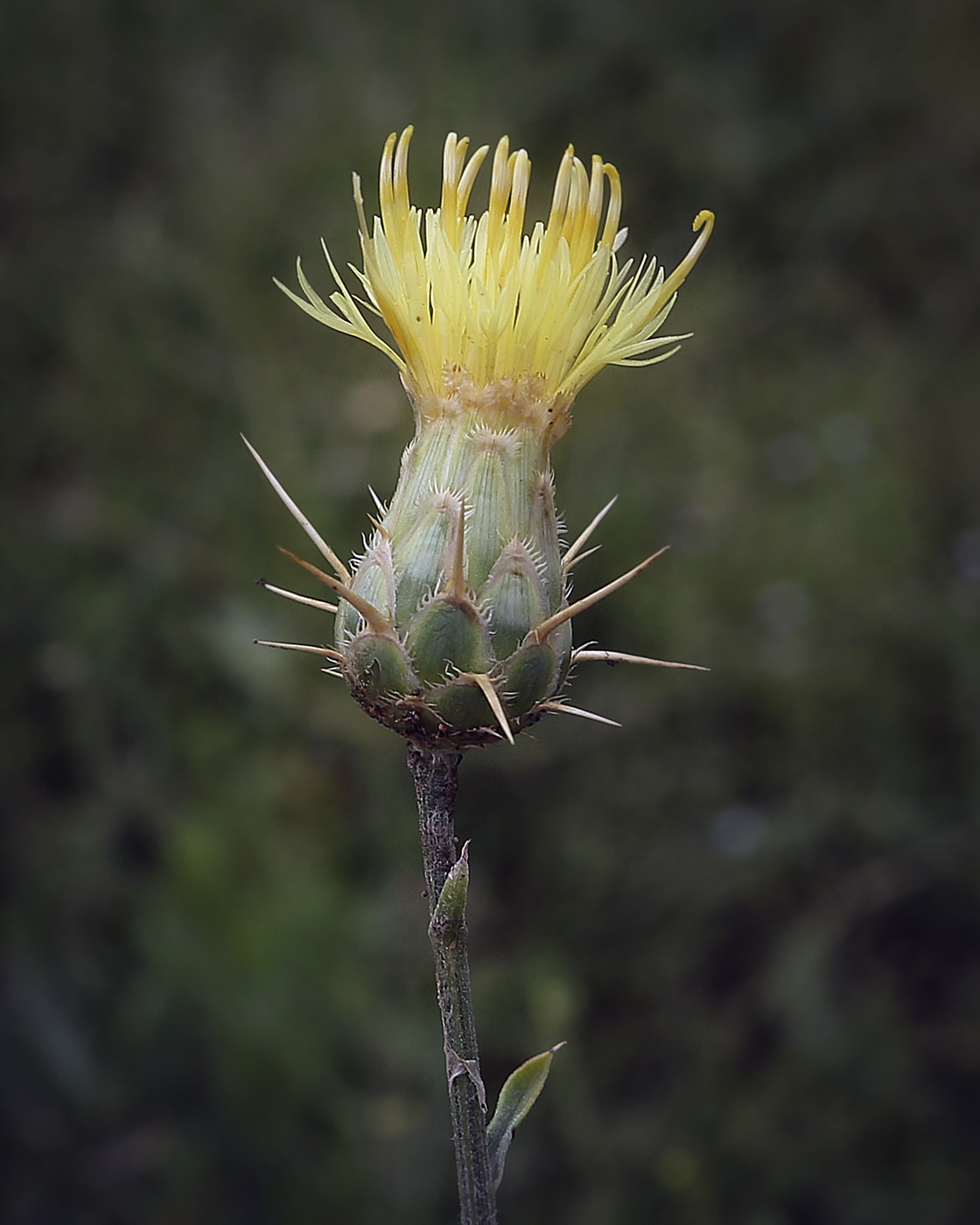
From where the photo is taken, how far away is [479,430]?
1813mm

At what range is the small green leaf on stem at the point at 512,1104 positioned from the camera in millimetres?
1701

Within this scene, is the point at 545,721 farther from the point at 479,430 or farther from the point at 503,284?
the point at 503,284

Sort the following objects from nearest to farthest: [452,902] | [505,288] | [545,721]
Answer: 1. [452,902]
2. [505,288]
3. [545,721]

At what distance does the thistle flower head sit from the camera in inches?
65.4

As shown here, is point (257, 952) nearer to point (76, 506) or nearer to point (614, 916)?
point (614, 916)

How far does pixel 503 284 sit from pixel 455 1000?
3.55 feet

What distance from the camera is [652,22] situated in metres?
6.39

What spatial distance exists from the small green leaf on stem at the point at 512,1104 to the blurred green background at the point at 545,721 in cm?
177

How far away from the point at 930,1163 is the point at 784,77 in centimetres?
571

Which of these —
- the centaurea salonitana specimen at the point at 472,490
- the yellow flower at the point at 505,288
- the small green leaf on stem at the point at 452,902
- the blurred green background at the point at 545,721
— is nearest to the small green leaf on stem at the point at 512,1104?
the centaurea salonitana specimen at the point at 472,490

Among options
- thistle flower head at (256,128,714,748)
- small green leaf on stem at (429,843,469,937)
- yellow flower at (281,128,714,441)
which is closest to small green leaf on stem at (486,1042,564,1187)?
small green leaf on stem at (429,843,469,937)

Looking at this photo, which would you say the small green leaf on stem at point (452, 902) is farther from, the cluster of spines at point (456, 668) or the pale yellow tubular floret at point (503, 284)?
the pale yellow tubular floret at point (503, 284)

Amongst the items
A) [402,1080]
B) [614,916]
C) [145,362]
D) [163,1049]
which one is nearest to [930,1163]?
[614,916]

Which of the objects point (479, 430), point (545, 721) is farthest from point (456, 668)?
point (545, 721)
